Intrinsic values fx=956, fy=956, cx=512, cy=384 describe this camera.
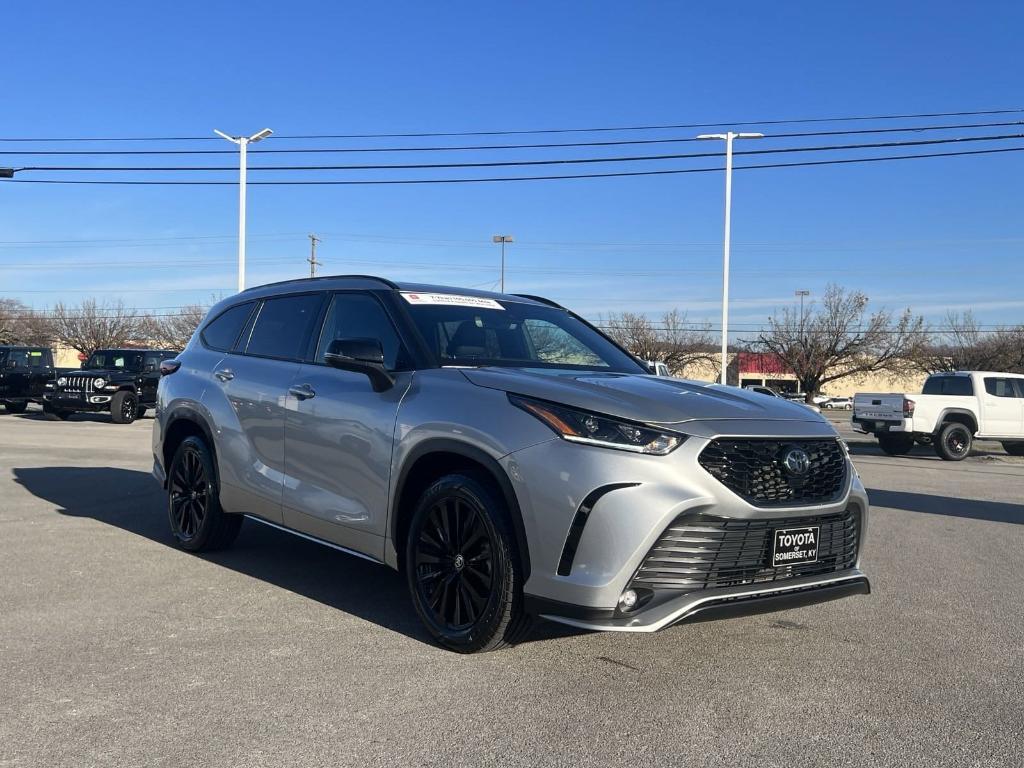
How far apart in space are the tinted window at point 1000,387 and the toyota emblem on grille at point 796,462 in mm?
18929

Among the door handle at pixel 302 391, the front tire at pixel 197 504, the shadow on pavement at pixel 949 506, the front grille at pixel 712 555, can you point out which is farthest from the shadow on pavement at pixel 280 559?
the shadow on pavement at pixel 949 506

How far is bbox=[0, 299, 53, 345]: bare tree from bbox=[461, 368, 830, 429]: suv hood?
80526mm

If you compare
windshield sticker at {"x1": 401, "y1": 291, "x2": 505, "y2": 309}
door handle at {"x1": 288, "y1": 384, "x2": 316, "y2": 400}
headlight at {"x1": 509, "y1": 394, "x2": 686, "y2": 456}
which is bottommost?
headlight at {"x1": 509, "y1": 394, "x2": 686, "y2": 456}

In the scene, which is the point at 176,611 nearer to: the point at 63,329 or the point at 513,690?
the point at 513,690

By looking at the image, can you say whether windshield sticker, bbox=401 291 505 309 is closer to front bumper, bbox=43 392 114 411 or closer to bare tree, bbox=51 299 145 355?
front bumper, bbox=43 392 114 411

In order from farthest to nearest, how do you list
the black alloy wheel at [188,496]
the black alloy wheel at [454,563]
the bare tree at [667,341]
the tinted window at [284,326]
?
the bare tree at [667,341], the black alloy wheel at [188,496], the tinted window at [284,326], the black alloy wheel at [454,563]

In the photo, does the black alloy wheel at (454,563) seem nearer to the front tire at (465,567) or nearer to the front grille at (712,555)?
the front tire at (465,567)

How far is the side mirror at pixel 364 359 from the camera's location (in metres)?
4.86

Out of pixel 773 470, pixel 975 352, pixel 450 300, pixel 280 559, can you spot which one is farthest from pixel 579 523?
pixel 975 352

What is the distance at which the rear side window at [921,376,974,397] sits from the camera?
68.6 ft

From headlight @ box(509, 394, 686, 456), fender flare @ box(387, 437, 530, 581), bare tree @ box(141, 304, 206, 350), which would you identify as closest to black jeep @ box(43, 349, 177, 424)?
fender flare @ box(387, 437, 530, 581)

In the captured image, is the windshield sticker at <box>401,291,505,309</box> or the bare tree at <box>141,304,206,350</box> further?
the bare tree at <box>141,304,206,350</box>

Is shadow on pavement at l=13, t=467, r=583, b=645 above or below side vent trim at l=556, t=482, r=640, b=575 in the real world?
below

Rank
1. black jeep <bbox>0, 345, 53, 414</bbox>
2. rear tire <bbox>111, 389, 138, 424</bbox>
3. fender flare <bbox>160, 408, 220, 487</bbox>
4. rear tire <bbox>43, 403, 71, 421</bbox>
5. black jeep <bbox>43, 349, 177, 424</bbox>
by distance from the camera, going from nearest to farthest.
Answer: fender flare <bbox>160, 408, 220, 487</bbox>, rear tire <bbox>111, 389, 138, 424</bbox>, black jeep <bbox>43, 349, 177, 424</bbox>, rear tire <bbox>43, 403, 71, 421</bbox>, black jeep <bbox>0, 345, 53, 414</bbox>
